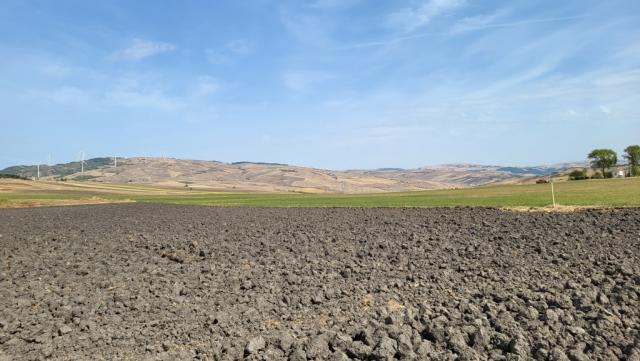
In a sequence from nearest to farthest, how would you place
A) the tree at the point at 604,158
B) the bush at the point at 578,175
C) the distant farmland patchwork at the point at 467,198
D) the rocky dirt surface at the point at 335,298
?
the rocky dirt surface at the point at 335,298, the distant farmland patchwork at the point at 467,198, the bush at the point at 578,175, the tree at the point at 604,158

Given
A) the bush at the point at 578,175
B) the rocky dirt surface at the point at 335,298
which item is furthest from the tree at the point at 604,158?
the rocky dirt surface at the point at 335,298

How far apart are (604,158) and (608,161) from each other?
1142 mm

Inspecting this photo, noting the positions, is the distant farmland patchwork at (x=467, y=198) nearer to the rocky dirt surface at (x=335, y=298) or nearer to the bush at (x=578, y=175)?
the rocky dirt surface at (x=335, y=298)

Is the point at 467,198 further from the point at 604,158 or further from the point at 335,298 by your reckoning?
the point at 604,158

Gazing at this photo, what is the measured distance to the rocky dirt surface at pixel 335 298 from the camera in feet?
28.3

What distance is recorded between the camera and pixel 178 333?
10.1 metres

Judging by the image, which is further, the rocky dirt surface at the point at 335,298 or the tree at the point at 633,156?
the tree at the point at 633,156

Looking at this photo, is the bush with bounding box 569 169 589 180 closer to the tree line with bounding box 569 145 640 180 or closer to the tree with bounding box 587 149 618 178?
the tree line with bounding box 569 145 640 180

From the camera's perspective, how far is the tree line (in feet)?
381

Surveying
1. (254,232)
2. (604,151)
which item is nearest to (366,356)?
(254,232)

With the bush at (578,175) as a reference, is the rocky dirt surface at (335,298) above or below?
below

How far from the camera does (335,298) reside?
1251 cm

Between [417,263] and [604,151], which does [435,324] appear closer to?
[417,263]

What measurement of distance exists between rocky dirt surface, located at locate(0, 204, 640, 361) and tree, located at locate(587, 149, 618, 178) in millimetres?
113120
